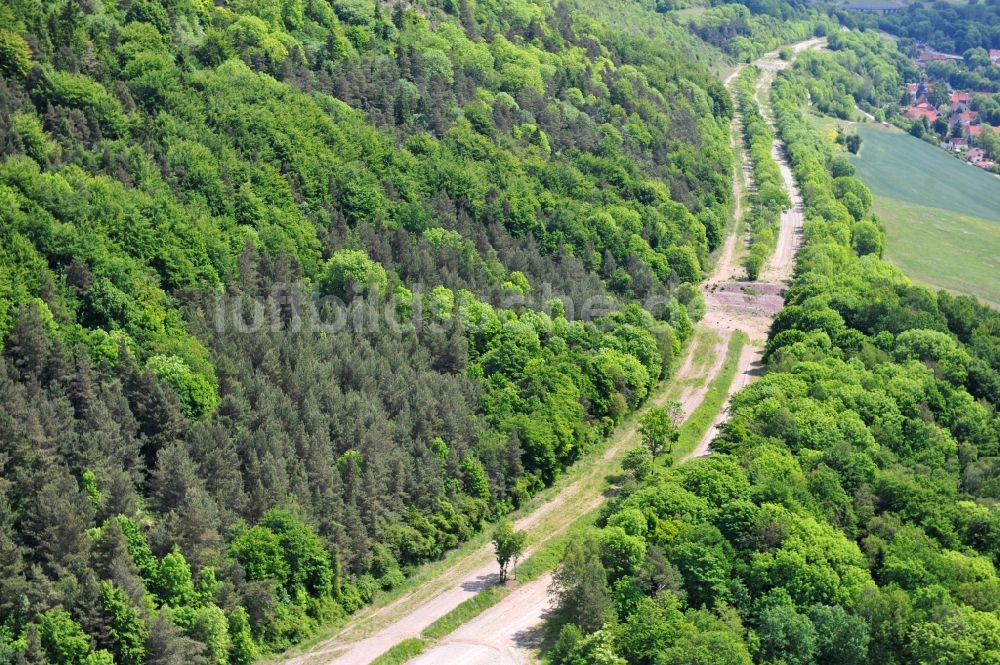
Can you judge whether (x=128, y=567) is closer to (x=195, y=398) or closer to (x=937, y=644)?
(x=195, y=398)

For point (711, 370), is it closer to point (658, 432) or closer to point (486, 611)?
point (658, 432)

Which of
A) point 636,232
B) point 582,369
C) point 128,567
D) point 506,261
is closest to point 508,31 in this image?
point 636,232

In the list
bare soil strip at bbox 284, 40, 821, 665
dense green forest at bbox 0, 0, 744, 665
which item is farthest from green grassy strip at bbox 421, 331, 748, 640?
dense green forest at bbox 0, 0, 744, 665

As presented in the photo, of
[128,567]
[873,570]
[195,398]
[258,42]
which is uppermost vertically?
[258,42]

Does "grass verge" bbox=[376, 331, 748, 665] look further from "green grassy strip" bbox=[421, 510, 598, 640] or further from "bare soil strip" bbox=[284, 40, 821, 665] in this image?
"bare soil strip" bbox=[284, 40, 821, 665]

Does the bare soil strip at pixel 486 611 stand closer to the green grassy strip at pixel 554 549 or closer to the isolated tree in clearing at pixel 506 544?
the green grassy strip at pixel 554 549

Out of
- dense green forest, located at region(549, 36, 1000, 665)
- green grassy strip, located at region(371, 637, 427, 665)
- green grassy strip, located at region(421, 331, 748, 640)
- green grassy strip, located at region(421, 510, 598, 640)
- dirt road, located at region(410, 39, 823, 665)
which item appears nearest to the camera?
dense green forest, located at region(549, 36, 1000, 665)
